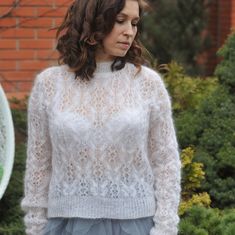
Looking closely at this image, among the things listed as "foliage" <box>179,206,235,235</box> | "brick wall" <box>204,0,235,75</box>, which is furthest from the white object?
"brick wall" <box>204,0,235,75</box>

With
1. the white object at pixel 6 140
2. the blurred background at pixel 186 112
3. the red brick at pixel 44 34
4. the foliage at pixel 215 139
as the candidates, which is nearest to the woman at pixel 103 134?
the blurred background at pixel 186 112

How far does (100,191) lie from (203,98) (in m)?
2.59

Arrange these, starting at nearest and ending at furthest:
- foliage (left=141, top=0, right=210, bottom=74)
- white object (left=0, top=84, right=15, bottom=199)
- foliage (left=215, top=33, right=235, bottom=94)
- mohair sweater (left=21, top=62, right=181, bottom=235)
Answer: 1. mohair sweater (left=21, top=62, right=181, bottom=235)
2. white object (left=0, top=84, right=15, bottom=199)
3. foliage (left=215, top=33, right=235, bottom=94)
4. foliage (left=141, top=0, right=210, bottom=74)

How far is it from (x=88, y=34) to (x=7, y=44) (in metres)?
2.85

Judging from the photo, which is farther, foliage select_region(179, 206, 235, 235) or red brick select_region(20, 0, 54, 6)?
red brick select_region(20, 0, 54, 6)

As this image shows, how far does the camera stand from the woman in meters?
2.72

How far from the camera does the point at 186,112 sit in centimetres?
530

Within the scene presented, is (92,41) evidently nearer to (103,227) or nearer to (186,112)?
(103,227)

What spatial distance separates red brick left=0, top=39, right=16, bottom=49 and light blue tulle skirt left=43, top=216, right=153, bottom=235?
2.93 meters

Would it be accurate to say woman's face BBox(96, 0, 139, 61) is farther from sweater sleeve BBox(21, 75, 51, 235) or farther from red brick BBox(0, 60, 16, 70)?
red brick BBox(0, 60, 16, 70)

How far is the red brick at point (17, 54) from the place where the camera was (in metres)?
5.54

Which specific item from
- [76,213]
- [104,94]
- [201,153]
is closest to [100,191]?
[76,213]

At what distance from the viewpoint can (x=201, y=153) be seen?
4812 millimetres

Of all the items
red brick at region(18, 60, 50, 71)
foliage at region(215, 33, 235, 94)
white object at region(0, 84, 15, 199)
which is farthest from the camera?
red brick at region(18, 60, 50, 71)
